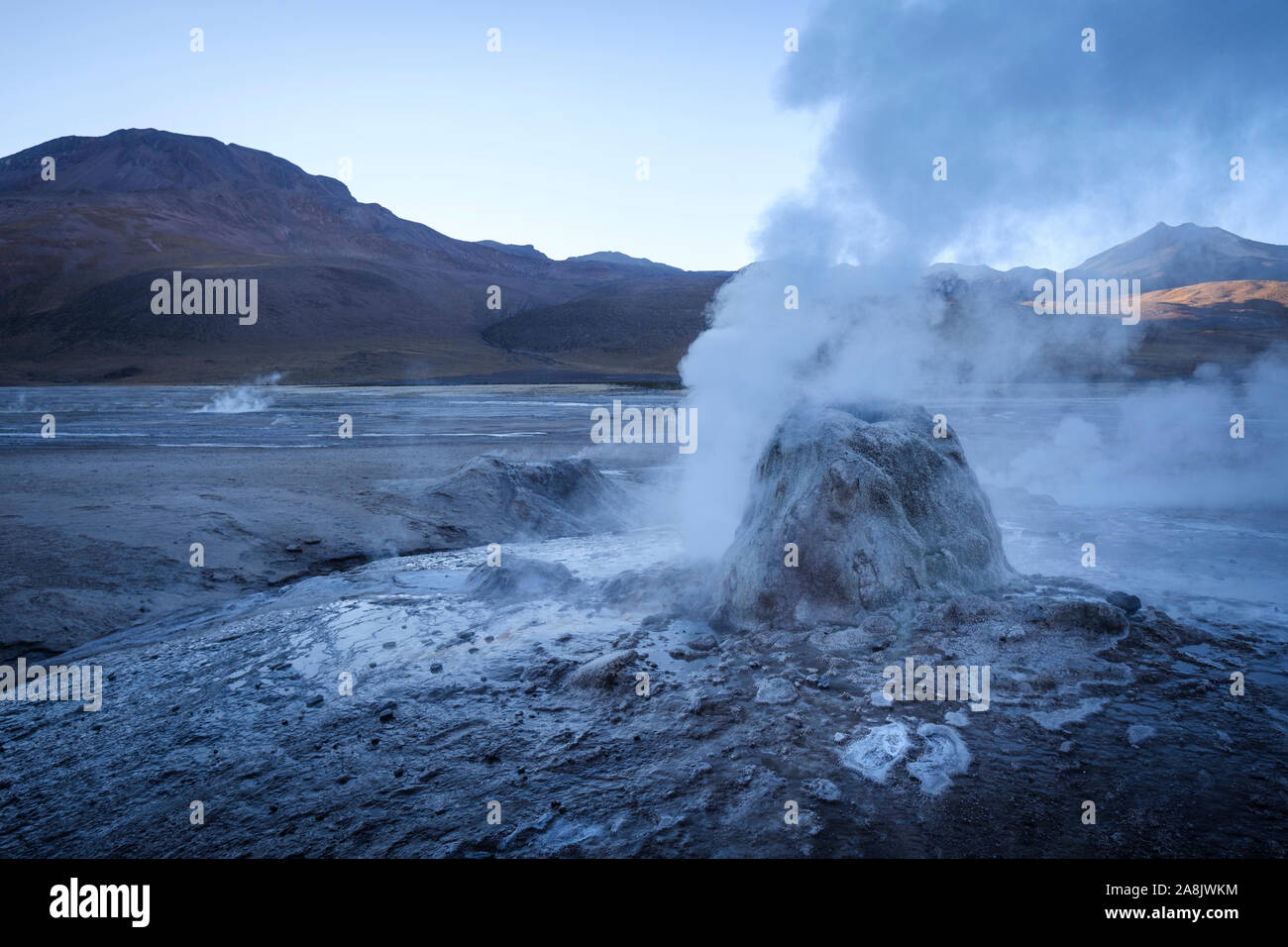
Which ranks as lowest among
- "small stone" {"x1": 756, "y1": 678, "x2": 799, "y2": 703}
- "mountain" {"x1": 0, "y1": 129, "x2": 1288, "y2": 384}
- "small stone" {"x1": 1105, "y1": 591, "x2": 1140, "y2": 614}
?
"small stone" {"x1": 756, "y1": 678, "x2": 799, "y2": 703}

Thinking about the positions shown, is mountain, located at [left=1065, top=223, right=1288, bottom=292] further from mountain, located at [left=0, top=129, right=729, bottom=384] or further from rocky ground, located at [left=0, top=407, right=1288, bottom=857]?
rocky ground, located at [left=0, top=407, right=1288, bottom=857]

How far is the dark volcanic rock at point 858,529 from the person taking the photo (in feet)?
17.7

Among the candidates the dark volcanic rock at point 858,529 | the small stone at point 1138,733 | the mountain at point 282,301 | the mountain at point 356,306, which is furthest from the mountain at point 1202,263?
the small stone at point 1138,733

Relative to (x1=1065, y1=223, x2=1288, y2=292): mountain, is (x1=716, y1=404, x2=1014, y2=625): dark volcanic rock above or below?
below

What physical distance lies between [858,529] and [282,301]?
78090mm

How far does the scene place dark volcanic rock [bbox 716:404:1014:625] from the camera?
5.39 meters

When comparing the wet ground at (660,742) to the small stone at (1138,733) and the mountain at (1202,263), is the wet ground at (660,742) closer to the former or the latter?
the small stone at (1138,733)

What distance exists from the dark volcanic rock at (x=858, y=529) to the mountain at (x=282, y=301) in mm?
48254

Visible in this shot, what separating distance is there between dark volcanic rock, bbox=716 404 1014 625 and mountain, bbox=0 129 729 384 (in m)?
48.3

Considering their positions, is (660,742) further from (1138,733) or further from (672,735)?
(1138,733)

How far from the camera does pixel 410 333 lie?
243 feet

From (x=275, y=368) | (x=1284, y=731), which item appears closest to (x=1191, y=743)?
(x=1284, y=731)

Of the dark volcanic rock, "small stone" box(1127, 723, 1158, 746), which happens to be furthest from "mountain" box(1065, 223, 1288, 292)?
"small stone" box(1127, 723, 1158, 746)

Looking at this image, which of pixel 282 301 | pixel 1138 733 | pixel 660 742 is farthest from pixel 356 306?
pixel 1138 733
